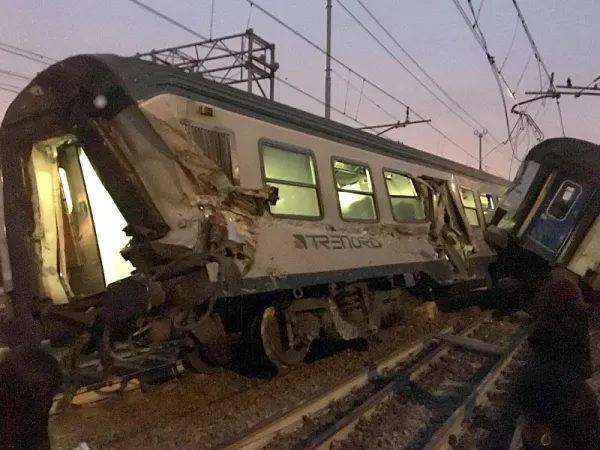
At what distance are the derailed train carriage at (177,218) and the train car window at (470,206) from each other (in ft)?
12.4

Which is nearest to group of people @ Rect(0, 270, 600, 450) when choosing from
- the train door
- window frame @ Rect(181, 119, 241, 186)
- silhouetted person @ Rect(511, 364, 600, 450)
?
silhouetted person @ Rect(511, 364, 600, 450)

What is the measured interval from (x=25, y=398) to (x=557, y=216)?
9.21m

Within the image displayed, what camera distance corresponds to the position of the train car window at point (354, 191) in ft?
26.3

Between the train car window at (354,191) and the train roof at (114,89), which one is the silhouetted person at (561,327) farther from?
the train car window at (354,191)

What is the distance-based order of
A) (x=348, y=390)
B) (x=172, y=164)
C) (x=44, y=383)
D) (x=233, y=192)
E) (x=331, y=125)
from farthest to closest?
(x=331, y=125) < (x=348, y=390) < (x=233, y=192) < (x=172, y=164) < (x=44, y=383)

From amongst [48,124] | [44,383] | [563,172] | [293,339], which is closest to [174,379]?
[293,339]

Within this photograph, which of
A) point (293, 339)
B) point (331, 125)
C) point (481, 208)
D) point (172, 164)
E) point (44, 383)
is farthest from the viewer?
point (481, 208)

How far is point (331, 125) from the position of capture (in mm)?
8180

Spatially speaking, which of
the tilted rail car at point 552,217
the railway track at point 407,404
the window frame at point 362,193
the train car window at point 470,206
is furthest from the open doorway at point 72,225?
the train car window at point 470,206

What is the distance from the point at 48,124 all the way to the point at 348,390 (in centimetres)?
408

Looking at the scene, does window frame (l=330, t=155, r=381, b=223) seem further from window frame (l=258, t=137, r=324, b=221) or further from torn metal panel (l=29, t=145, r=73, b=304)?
torn metal panel (l=29, t=145, r=73, b=304)

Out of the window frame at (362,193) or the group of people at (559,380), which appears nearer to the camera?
the group of people at (559,380)

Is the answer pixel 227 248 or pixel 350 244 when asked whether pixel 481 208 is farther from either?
pixel 227 248

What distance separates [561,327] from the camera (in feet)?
12.2
